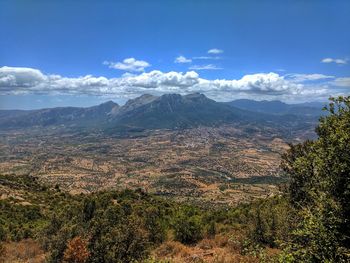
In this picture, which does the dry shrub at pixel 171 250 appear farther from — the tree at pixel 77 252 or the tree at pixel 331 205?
the tree at pixel 331 205

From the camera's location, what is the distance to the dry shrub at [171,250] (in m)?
23.5

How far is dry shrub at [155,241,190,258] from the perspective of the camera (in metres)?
23.5

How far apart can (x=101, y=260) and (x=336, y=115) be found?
14800mm

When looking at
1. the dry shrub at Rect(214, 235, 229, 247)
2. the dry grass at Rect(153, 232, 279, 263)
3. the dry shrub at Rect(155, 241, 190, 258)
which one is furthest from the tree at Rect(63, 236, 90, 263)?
the dry shrub at Rect(214, 235, 229, 247)

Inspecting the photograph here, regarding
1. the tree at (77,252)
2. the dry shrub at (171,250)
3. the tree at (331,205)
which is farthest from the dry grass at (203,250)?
the tree at (331,205)

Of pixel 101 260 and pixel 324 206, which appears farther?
pixel 101 260

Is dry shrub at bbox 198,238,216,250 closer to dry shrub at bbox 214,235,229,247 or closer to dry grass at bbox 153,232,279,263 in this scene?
dry grass at bbox 153,232,279,263

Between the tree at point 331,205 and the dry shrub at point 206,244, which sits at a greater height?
the tree at point 331,205

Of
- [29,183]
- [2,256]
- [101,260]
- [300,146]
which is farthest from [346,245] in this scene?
[29,183]

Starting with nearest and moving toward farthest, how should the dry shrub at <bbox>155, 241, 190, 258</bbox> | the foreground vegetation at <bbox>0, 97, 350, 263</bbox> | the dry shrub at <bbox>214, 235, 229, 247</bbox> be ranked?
the foreground vegetation at <bbox>0, 97, 350, 263</bbox> → the dry shrub at <bbox>155, 241, 190, 258</bbox> → the dry shrub at <bbox>214, 235, 229, 247</bbox>

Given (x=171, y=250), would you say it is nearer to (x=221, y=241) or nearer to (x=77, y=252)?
(x=221, y=241)

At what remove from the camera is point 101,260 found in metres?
18.4

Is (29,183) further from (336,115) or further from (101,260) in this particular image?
(336,115)

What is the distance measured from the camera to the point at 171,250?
2444 centimetres
